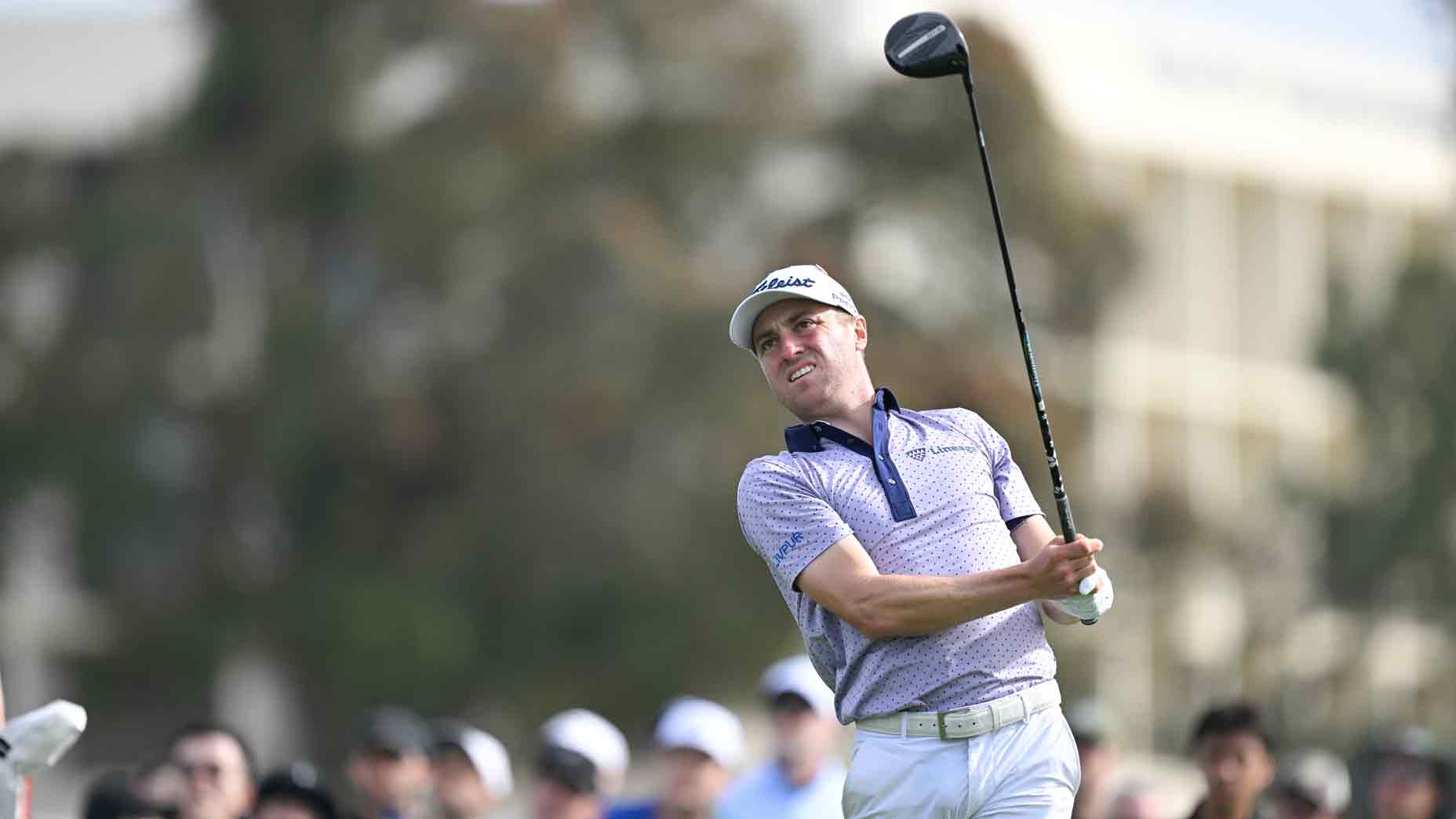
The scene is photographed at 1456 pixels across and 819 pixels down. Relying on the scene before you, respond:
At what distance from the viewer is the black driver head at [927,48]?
24.0 feet

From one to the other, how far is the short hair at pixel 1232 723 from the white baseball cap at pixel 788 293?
2.99m

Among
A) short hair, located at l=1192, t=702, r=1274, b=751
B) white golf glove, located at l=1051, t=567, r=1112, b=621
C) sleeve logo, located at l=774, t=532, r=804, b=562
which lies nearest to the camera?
white golf glove, located at l=1051, t=567, r=1112, b=621

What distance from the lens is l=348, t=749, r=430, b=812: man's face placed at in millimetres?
12734

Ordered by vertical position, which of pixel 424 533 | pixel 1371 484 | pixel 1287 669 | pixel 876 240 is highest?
pixel 876 240

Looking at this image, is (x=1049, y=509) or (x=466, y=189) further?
(x=466, y=189)

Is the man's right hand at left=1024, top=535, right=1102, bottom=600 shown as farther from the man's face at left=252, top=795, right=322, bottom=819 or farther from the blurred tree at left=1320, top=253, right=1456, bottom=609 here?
the blurred tree at left=1320, top=253, right=1456, bottom=609

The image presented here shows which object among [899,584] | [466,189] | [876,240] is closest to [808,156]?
[876,240]

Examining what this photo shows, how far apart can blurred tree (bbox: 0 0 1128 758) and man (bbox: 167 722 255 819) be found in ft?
75.8

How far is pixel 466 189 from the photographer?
119ft

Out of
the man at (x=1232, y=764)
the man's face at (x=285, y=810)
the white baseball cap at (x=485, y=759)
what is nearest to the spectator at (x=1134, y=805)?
the man at (x=1232, y=764)

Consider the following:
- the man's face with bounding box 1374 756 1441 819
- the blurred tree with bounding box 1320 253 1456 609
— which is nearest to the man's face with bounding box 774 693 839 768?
the man's face with bounding box 1374 756 1441 819

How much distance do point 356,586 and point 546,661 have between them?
2.83m

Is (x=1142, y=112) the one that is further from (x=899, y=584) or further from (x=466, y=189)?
(x=899, y=584)

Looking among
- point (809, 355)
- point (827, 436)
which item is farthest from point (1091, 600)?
point (809, 355)
